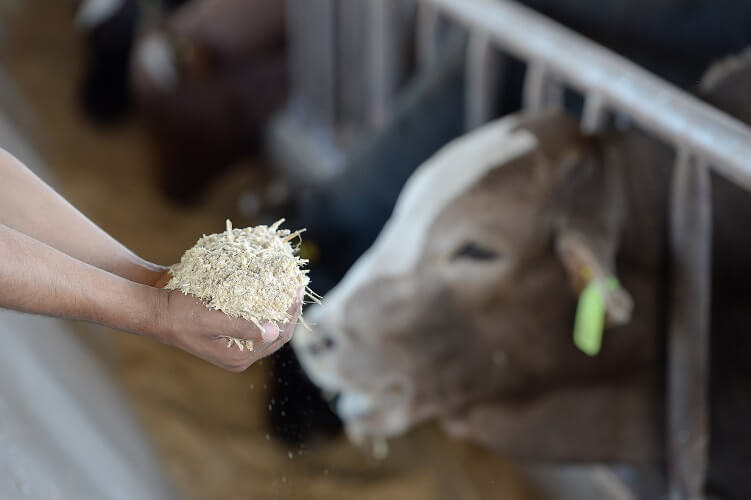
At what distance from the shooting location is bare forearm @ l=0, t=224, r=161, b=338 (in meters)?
0.63

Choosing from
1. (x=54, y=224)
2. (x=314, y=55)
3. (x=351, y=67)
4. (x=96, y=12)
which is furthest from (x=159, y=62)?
(x=54, y=224)

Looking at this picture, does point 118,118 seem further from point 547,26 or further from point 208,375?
point 547,26

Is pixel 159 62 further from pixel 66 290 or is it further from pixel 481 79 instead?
pixel 66 290

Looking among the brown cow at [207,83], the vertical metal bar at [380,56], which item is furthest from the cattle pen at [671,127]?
the brown cow at [207,83]

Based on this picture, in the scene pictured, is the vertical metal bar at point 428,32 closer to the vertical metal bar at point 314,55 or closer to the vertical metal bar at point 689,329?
the vertical metal bar at point 314,55

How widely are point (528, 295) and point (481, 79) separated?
1.87 feet

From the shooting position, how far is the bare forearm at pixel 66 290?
0.63 meters

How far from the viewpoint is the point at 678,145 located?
4.42 feet

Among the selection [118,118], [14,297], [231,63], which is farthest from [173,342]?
[118,118]

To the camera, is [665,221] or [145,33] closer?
[665,221]

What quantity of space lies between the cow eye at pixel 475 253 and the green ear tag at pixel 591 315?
0.54 ft

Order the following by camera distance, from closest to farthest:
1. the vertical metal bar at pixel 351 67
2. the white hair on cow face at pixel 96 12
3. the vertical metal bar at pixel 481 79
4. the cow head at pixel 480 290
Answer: the cow head at pixel 480 290
the vertical metal bar at pixel 481 79
the vertical metal bar at pixel 351 67
the white hair on cow face at pixel 96 12

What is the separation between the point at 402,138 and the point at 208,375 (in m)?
0.79

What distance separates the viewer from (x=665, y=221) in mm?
1527
